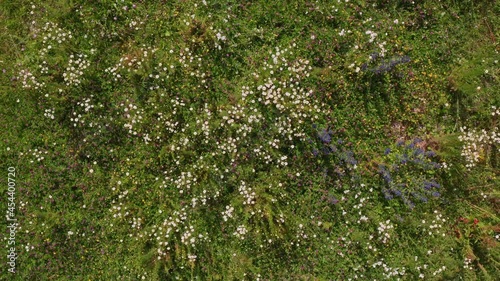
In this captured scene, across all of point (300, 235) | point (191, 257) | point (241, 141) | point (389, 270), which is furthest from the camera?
point (389, 270)

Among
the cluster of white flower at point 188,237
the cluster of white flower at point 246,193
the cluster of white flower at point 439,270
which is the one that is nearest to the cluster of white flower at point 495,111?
the cluster of white flower at point 439,270

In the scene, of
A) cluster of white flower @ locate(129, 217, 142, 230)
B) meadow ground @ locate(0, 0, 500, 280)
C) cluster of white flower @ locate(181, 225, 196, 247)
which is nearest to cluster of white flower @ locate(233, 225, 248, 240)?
meadow ground @ locate(0, 0, 500, 280)

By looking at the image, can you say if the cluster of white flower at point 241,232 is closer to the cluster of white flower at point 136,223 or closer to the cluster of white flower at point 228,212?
the cluster of white flower at point 228,212

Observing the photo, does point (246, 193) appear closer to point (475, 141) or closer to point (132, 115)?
point (132, 115)

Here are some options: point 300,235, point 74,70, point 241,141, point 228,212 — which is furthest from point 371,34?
point 74,70

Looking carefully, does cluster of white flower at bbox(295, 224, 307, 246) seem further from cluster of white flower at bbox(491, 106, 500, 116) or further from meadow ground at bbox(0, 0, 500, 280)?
cluster of white flower at bbox(491, 106, 500, 116)

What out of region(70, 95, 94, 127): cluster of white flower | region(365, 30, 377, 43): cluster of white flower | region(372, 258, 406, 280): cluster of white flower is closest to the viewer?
region(365, 30, 377, 43): cluster of white flower
